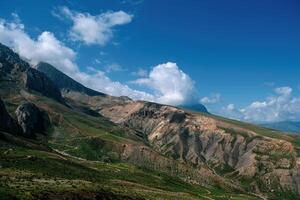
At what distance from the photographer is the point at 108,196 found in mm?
98375

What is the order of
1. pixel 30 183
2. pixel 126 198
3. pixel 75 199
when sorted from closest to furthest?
pixel 75 199, pixel 30 183, pixel 126 198

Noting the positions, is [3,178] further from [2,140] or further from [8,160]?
[2,140]

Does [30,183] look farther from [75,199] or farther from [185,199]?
[185,199]

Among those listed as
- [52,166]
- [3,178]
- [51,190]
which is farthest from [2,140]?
[51,190]

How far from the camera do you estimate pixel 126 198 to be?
106 m

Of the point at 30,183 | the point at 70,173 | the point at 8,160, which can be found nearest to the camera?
the point at 30,183

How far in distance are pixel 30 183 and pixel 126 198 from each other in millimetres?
24248

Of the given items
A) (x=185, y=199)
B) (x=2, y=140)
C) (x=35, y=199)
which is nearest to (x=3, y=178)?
(x=35, y=199)

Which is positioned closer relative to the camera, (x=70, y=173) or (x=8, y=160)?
(x=8, y=160)

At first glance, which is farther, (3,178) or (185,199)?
(185,199)

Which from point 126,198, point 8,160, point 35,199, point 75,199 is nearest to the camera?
point 35,199

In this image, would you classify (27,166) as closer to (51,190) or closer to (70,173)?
(70,173)

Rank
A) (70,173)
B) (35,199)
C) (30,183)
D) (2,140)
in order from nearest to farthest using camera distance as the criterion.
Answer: (35,199) < (30,183) < (70,173) < (2,140)

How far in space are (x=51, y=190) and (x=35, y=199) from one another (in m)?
10.3
